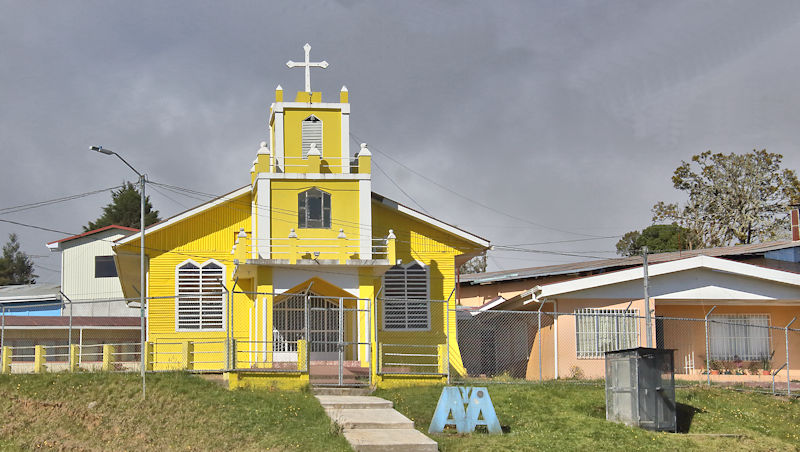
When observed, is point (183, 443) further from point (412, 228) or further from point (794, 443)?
point (412, 228)

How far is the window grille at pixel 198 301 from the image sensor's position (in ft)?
105

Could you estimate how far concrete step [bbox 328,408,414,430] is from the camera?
19523 mm

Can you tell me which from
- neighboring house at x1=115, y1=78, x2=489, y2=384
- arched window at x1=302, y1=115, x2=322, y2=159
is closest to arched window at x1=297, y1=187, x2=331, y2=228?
neighboring house at x1=115, y1=78, x2=489, y2=384

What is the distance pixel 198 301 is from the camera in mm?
32094

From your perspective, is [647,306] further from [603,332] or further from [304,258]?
[304,258]

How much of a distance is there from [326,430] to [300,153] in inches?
583

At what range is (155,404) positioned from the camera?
2128 centimetres

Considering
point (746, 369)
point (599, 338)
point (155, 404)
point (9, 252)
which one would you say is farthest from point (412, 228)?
point (9, 252)

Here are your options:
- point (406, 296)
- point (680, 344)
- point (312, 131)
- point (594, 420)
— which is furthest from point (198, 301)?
point (680, 344)

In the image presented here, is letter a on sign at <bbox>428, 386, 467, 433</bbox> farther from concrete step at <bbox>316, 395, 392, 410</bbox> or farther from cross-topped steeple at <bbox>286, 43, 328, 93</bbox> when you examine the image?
cross-topped steeple at <bbox>286, 43, 328, 93</bbox>

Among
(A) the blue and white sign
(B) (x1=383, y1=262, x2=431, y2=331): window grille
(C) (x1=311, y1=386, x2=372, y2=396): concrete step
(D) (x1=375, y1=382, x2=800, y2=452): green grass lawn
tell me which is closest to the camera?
(D) (x1=375, y1=382, x2=800, y2=452): green grass lawn

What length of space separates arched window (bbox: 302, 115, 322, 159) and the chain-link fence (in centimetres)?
750

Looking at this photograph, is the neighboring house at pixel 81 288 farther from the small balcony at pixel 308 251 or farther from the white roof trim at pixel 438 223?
the white roof trim at pixel 438 223

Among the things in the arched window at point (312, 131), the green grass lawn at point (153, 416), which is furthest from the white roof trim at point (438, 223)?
the green grass lawn at point (153, 416)
